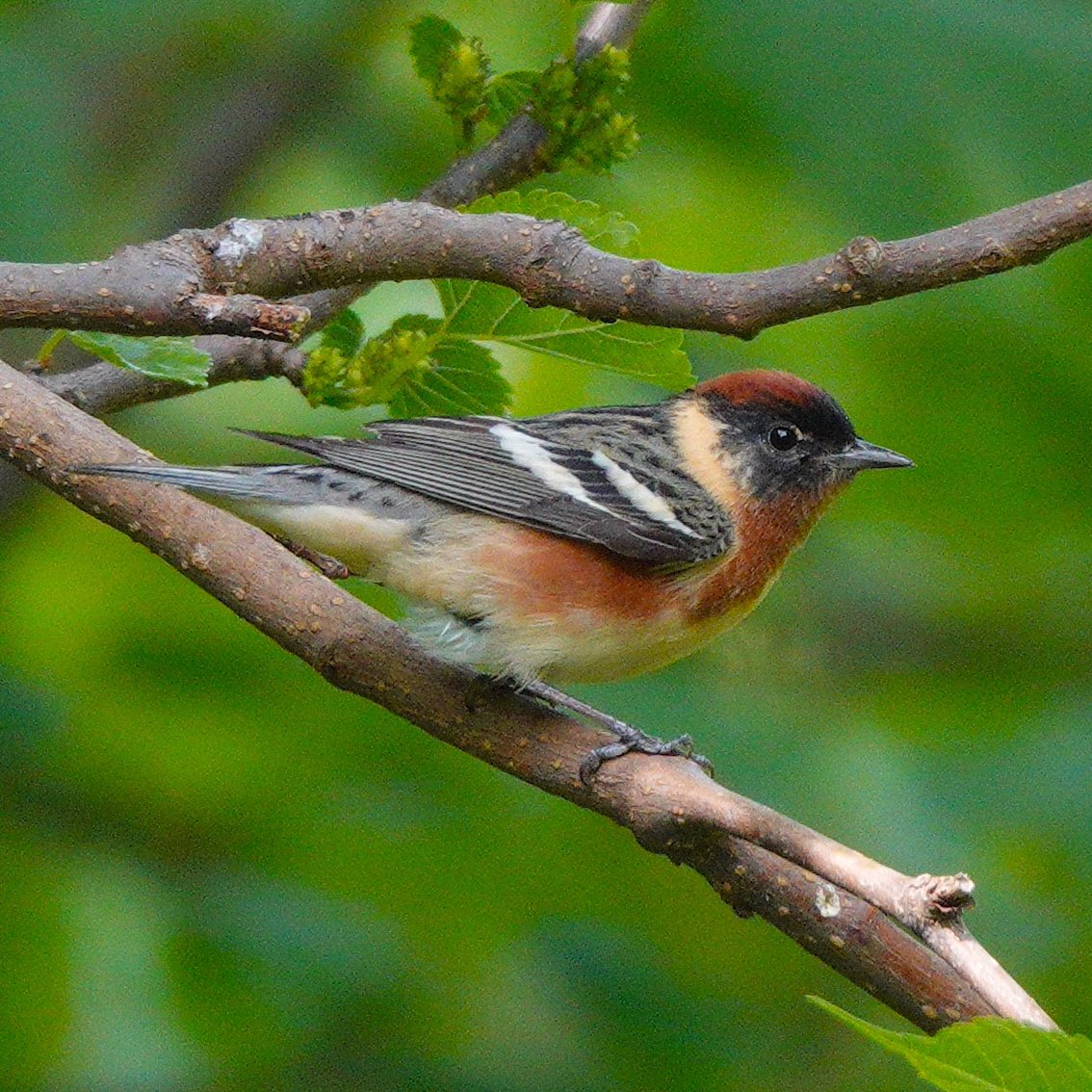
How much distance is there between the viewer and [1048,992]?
630 cm

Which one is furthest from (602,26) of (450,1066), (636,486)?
(450,1066)

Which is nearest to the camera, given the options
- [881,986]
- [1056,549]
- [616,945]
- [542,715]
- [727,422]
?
[881,986]

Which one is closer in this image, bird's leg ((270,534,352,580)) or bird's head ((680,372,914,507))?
bird's leg ((270,534,352,580))

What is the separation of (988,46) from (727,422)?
5.34ft

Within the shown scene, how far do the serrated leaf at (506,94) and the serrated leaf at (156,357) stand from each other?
1.32m

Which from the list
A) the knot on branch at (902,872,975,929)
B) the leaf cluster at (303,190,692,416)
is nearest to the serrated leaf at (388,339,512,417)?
the leaf cluster at (303,190,692,416)

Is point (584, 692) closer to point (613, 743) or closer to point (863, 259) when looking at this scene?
point (613, 743)

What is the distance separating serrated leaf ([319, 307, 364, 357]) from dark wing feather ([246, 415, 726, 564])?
0.46 meters

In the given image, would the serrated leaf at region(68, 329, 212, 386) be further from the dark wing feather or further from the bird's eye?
the bird's eye

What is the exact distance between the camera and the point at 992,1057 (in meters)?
2.07

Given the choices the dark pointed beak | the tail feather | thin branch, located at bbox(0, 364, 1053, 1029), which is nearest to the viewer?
thin branch, located at bbox(0, 364, 1053, 1029)

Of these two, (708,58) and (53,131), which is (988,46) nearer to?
(708,58)

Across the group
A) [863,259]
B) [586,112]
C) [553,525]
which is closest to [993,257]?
[863,259]

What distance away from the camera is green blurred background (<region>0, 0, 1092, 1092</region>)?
571 cm
